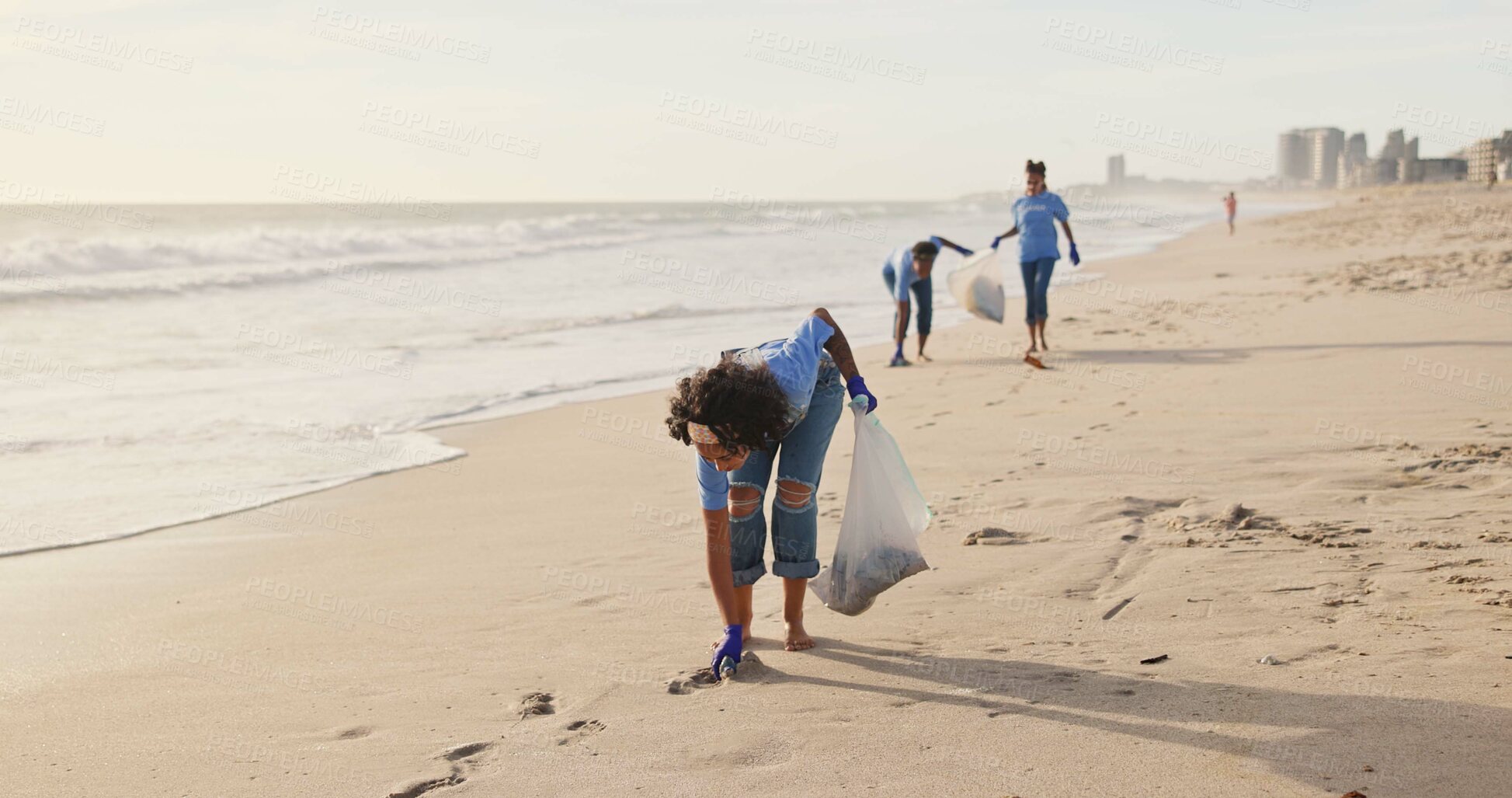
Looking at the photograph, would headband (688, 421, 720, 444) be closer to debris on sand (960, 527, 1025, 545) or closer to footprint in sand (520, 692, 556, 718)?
footprint in sand (520, 692, 556, 718)

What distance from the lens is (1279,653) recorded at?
121 inches

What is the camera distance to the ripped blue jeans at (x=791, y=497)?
339 centimetres

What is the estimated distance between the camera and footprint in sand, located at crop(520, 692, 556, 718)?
10.00 feet

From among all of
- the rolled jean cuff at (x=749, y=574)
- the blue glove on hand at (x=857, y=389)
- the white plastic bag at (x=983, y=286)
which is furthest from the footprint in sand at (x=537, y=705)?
the white plastic bag at (x=983, y=286)

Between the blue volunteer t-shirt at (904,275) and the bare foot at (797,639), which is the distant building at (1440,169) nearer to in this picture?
the blue volunteer t-shirt at (904,275)

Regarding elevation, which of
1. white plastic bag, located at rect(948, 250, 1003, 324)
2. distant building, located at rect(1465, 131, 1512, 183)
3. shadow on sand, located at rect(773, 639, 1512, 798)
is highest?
distant building, located at rect(1465, 131, 1512, 183)

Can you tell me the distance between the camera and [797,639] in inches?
137

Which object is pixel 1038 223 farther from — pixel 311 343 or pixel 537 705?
pixel 311 343

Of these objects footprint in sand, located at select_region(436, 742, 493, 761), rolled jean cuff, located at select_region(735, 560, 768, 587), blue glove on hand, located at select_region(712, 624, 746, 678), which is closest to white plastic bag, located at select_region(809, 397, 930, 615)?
rolled jean cuff, located at select_region(735, 560, 768, 587)

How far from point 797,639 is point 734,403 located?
96 cm

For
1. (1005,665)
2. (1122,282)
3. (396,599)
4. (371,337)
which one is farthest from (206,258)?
(1005,665)

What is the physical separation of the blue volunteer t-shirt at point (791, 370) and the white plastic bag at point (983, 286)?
23.9ft

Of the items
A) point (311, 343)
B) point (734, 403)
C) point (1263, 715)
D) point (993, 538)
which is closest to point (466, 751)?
point (734, 403)

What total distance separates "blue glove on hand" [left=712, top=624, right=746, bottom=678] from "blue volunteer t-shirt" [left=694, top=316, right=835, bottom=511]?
1.22ft
